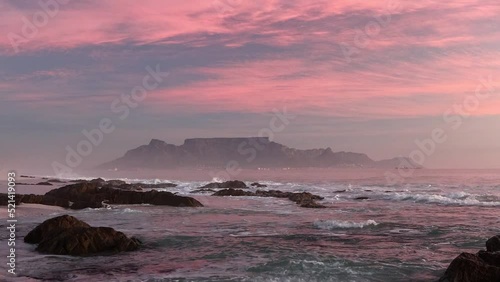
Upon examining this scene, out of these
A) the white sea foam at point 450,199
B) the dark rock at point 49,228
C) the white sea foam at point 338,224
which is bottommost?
the white sea foam at point 450,199

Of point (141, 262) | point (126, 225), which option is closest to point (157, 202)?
point (126, 225)

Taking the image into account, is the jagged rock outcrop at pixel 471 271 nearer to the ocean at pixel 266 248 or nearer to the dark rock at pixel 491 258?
the dark rock at pixel 491 258

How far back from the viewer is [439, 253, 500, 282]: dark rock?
11.6 meters

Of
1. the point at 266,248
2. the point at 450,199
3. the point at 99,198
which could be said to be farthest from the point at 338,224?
the point at 450,199

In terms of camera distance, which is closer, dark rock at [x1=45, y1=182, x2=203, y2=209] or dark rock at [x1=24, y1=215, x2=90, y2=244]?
dark rock at [x1=24, y1=215, x2=90, y2=244]

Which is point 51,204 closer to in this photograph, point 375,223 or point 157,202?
point 157,202

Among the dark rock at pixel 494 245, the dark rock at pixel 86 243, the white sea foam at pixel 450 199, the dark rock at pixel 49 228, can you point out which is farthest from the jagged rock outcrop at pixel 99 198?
the dark rock at pixel 494 245

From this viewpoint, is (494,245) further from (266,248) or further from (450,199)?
(450,199)

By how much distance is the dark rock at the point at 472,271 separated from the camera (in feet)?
38.1

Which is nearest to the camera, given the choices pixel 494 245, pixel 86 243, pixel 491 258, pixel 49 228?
pixel 491 258

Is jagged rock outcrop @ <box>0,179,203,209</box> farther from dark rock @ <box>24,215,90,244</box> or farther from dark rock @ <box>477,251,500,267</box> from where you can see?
dark rock @ <box>477,251,500,267</box>

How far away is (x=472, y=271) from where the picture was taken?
11.7 m

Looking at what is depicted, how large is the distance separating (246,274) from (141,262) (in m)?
3.88

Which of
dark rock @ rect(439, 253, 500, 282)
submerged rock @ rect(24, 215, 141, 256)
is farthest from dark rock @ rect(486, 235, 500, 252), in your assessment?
submerged rock @ rect(24, 215, 141, 256)
